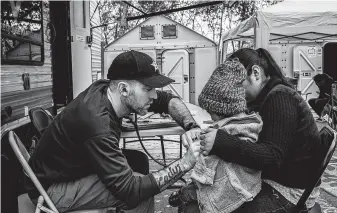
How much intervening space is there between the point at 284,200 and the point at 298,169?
18 centimetres

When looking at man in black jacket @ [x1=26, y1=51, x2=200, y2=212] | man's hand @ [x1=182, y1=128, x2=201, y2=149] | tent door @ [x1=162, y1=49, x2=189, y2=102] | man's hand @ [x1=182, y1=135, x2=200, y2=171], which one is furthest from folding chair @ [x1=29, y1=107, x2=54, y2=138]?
tent door @ [x1=162, y1=49, x2=189, y2=102]

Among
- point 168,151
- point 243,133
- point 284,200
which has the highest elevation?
point 243,133

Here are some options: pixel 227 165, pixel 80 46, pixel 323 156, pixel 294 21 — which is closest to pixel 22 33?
pixel 227 165

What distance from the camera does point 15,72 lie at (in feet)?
11.6

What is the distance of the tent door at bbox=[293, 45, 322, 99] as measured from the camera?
13.9 m

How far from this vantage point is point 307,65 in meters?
14.1

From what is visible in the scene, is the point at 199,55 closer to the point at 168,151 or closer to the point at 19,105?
the point at 168,151

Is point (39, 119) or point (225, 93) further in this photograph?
point (39, 119)

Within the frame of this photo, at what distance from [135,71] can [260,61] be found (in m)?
0.72

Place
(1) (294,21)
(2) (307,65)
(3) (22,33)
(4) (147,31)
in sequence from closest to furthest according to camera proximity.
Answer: (3) (22,33)
(1) (294,21)
(4) (147,31)
(2) (307,65)

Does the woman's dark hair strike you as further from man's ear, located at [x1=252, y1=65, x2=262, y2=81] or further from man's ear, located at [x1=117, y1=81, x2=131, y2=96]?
man's ear, located at [x1=117, y1=81, x2=131, y2=96]

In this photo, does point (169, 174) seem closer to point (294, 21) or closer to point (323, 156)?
point (323, 156)

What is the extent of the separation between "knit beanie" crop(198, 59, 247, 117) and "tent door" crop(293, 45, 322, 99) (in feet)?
40.1

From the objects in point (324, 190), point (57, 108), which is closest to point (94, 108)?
point (57, 108)
